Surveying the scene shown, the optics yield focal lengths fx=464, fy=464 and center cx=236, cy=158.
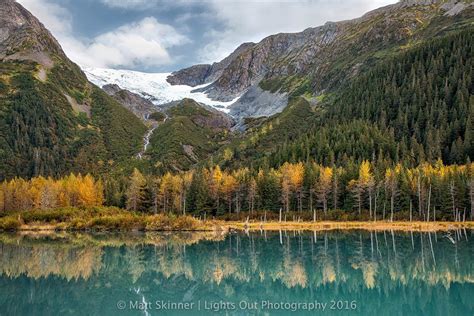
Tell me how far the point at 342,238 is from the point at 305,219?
32416 mm

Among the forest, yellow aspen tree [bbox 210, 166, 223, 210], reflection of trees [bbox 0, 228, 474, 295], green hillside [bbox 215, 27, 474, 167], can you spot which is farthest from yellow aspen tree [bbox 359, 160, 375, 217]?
yellow aspen tree [bbox 210, 166, 223, 210]

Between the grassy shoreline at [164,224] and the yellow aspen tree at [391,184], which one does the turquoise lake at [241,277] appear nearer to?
the grassy shoreline at [164,224]

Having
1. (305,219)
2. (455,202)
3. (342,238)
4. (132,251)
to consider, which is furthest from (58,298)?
(455,202)

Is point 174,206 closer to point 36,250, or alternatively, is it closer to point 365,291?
point 36,250

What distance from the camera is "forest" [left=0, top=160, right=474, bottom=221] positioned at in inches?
3836

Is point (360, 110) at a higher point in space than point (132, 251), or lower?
higher

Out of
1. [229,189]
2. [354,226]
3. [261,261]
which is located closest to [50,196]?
[229,189]

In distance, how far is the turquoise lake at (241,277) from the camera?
29.2 meters

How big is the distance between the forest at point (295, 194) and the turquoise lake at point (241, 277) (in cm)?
3023

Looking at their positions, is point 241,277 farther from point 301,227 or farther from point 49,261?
point 301,227

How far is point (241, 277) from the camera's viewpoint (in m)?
40.3

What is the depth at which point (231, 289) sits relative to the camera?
35219 millimetres

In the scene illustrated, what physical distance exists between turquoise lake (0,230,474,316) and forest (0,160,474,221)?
30234 mm

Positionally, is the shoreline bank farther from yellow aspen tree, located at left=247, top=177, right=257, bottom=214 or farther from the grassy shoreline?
yellow aspen tree, located at left=247, top=177, right=257, bottom=214
